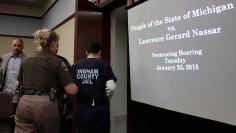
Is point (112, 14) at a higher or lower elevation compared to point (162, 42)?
higher

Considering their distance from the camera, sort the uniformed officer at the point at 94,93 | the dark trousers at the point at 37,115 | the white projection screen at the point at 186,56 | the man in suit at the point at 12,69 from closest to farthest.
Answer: the white projection screen at the point at 186,56 → the dark trousers at the point at 37,115 → the uniformed officer at the point at 94,93 → the man in suit at the point at 12,69

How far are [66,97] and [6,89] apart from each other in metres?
1.80

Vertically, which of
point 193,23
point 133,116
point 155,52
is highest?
point 193,23

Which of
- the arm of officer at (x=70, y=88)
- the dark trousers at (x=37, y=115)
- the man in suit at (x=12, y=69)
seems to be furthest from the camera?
the man in suit at (x=12, y=69)

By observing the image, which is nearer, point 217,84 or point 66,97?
point 217,84

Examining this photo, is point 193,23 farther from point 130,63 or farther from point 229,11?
point 130,63

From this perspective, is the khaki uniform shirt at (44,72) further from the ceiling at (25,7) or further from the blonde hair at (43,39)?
the ceiling at (25,7)

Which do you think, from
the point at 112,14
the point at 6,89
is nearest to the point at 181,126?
the point at 112,14

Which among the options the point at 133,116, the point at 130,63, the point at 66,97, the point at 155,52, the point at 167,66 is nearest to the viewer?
the point at 167,66

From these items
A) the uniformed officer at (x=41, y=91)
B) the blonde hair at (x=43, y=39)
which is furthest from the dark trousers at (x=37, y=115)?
the blonde hair at (x=43, y=39)

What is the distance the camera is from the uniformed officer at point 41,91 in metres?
2.02

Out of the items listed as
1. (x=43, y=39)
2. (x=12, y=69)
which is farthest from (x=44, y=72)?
(x=12, y=69)

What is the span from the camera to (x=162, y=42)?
206 cm

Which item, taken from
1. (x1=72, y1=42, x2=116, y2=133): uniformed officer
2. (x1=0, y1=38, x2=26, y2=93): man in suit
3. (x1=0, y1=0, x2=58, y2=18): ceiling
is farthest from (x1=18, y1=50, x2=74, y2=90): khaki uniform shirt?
(x1=0, y1=0, x2=58, y2=18): ceiling
